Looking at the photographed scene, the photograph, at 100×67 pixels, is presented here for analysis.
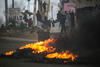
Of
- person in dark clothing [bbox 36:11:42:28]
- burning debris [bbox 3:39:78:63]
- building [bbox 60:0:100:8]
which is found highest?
building [bbox 60:0:100:8]

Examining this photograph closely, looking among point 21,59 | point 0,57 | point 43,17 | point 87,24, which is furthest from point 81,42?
point 43,17

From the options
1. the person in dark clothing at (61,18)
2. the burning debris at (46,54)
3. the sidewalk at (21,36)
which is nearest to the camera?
the burning debris at (46,54)

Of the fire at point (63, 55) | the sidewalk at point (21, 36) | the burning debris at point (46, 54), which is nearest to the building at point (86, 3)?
the sidewalk at point (21, 36)

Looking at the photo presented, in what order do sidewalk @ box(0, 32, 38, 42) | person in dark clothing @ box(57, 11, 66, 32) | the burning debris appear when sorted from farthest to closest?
person in dark clothing @ box(57, 11, 66, 32) < sidewalk @ box(0, 32, 38, 42) < the burning debris

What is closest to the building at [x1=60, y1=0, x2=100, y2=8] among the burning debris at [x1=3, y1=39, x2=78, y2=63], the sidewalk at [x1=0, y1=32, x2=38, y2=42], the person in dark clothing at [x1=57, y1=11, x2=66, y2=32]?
the person in dark clothing at [x1=57, y1=11, x2=66, y2=32]

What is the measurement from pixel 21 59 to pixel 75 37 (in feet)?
9.70

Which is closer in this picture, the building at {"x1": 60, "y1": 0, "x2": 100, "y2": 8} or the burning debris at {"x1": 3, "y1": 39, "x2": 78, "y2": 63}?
the burning debris at {"x1": 3, "y1": 39, "x2": 78, "y2": 63}

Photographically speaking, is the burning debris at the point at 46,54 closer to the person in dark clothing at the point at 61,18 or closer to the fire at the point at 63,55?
the fire at the point at 63,55

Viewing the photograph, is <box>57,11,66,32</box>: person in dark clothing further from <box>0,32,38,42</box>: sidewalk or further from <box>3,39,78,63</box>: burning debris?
<box>3,39,78,63</box>: burning debris

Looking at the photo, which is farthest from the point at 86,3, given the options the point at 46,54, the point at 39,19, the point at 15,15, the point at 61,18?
the point at 46,54

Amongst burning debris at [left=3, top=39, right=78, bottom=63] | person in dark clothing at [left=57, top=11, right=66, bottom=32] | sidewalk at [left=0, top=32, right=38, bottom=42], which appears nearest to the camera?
burning debris at [left=3, top=39, right=78, bottom=63]

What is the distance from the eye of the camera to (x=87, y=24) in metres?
7.42

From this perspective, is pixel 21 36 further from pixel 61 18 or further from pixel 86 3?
pixel 86 3

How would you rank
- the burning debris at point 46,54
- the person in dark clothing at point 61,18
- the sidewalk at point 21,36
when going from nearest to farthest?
the burning debris at point 46,54
the sidewalk at point 21,36
the person in dark clothing at point 61,18
